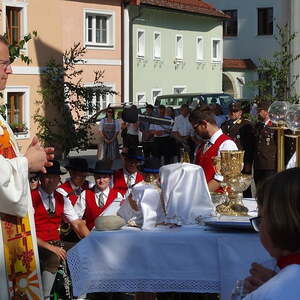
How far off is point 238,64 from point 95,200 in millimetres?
42381

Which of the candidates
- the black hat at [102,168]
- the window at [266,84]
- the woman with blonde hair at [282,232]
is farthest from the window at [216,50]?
the woman with blonde hair at [282,232]

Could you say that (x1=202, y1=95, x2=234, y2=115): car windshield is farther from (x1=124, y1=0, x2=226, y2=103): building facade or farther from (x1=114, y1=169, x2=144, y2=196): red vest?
(x1=114, y1=169, x2=144, y2=196): red vest

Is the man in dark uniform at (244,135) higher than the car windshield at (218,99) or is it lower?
lower

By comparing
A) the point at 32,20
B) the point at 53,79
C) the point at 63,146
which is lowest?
the point at 63,146

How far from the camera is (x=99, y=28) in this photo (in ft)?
103

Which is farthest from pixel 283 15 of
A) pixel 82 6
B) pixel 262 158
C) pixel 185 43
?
pixel 185 43

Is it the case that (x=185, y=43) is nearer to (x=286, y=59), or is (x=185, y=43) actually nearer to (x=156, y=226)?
(x=286, y=59)

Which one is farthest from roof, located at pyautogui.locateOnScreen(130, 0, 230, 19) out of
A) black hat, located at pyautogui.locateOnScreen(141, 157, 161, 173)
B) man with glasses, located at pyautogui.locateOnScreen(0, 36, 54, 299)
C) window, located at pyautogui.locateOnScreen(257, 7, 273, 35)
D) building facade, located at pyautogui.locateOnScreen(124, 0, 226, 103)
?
man with glasses, located at pyautogui.locateOnScreen(0, 36, 54, 299)

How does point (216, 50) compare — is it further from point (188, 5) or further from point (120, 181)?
point (120, 181)

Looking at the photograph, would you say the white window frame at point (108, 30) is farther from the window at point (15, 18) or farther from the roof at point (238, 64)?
the roof at point (238, 64)

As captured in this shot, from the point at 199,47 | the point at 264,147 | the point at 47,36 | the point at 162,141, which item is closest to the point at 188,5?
the point at 199,47

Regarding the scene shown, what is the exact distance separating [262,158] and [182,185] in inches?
229

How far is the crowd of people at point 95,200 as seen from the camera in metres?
2.31

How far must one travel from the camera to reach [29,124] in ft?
83.5
